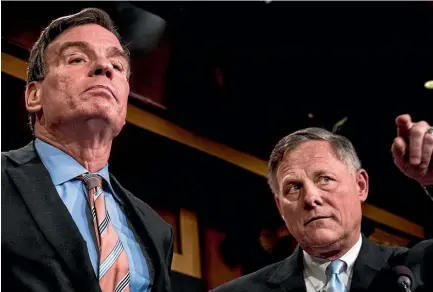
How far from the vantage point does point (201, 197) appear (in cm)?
259

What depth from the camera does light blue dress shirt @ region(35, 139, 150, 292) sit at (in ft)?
3.13

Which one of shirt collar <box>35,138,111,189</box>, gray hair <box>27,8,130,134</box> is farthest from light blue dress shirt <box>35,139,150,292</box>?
gray hair <box>27,8,130,134</box>

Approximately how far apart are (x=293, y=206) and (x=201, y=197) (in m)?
1.24

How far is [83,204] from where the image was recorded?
97 cm

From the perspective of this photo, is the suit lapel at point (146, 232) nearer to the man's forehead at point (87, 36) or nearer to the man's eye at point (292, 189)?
the man's forehead at point (87, 36)

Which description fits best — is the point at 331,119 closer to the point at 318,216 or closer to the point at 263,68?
the point at 263,68

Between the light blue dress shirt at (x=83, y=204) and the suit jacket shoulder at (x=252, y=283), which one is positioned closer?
the light blue dress shirt at (x=83, y=204)

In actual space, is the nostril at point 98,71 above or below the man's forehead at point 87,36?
below

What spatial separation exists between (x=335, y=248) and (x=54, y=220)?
0.62 m

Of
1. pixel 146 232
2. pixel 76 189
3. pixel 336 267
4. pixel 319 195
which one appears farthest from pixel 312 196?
pixel 76 189

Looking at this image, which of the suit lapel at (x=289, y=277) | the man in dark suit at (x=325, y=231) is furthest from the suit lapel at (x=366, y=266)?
the suit lapel at (x=289, y=277)

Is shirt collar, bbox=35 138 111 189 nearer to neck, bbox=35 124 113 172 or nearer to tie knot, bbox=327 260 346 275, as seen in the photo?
neck, bbox=35 124 113 172

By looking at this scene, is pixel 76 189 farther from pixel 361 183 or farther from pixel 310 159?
pixel 361 183

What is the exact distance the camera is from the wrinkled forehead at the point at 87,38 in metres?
1.08
